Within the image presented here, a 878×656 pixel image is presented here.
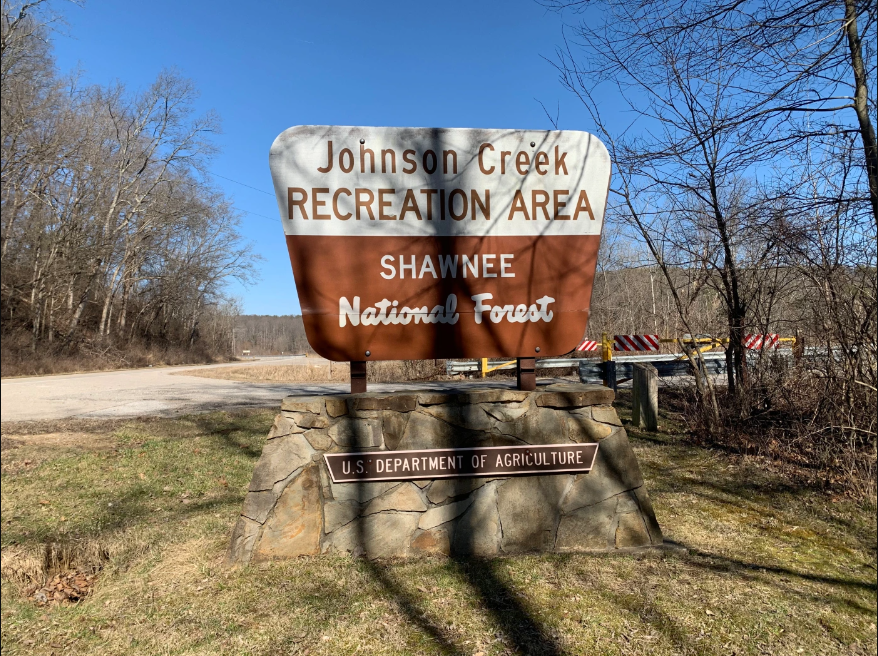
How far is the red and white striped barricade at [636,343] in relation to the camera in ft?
35.7

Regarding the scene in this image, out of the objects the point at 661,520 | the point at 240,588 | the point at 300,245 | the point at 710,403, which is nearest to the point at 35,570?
the point at 240,588

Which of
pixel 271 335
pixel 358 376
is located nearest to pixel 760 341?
pixel 358 376

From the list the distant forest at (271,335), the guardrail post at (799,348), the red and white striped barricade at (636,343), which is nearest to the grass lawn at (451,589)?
the guardrail post at (799,348)

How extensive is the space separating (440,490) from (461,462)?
0.24m

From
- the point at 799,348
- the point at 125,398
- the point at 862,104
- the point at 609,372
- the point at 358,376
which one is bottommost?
the point at 125,398

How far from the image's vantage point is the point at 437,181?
12.2ft

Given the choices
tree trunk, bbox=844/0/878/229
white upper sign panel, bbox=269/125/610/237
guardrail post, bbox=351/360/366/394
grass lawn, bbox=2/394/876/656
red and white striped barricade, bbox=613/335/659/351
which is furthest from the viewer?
red and white striped barricade, bbox=613/335/659/351

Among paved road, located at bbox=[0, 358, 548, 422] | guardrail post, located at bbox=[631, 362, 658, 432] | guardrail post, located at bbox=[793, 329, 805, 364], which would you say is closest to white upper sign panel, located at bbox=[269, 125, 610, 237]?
guardrail post, located at bbox=[793, 329, 805, 364]

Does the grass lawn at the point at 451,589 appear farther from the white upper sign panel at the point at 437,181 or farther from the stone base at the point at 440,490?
the white upper sign panel at the point at 437,181

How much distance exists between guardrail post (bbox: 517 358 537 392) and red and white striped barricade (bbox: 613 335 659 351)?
7.73m

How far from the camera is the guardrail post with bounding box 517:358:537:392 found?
12.5 feet

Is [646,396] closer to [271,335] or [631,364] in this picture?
[631,364]

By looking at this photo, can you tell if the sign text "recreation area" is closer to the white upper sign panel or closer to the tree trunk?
the white upper sign panel

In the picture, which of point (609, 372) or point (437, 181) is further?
point (609, 372)
